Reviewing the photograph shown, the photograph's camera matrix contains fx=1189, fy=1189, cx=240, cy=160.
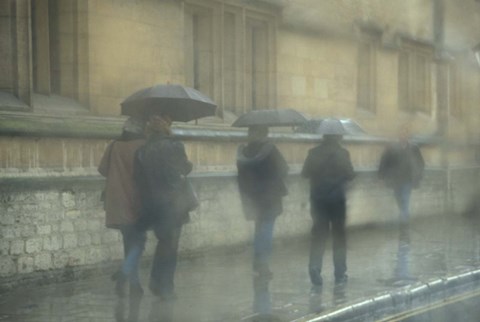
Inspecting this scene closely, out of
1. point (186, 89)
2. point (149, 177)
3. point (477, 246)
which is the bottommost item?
point (477, 246)

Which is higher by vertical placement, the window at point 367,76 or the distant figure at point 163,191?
the window at point 367,76

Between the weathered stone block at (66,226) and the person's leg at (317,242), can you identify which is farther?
the weathered stone block at (66,226)

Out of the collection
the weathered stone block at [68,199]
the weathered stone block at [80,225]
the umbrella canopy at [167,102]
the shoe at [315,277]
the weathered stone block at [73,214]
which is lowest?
the shoe at [315,277]

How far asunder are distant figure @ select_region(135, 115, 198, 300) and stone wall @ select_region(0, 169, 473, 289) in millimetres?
1892

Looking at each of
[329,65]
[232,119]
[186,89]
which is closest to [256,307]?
[186,89]

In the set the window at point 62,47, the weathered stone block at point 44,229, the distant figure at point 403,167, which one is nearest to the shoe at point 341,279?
the weathered stone block at point 44,229

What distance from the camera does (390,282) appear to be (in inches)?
501

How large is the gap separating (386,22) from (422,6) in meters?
1.06

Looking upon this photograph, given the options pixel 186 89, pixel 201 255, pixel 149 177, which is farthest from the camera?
pixel 201 255

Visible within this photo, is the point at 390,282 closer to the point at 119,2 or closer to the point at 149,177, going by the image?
the point at 149,177

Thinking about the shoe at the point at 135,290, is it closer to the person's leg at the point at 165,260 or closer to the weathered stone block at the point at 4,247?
the person's leg at the point at 165,260

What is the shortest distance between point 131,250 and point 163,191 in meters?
0.67

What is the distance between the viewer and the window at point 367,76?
22.1 m

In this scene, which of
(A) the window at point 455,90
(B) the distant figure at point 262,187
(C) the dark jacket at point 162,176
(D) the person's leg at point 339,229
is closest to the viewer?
(C) the dark jacket at point 162,176
